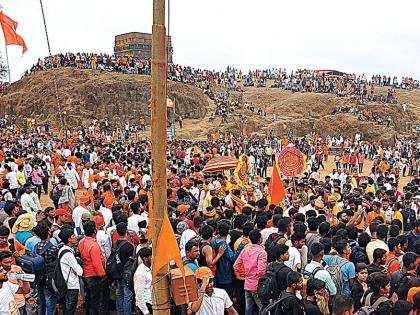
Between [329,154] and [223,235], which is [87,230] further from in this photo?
[329,154]

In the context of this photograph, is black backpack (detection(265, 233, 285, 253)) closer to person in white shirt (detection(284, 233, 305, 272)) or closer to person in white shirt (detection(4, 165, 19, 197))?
person in white shirt (detection(284, 233, 305, 272))

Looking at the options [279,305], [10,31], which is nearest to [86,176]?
[10,31]

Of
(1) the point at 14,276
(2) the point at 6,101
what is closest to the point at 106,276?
(1) the point at 14,276

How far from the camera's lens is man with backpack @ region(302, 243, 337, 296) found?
15.8 feet

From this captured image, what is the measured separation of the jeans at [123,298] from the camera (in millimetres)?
5977

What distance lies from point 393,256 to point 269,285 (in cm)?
181

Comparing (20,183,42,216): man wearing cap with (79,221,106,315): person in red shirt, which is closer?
(79,221,106,315): person in red shirt

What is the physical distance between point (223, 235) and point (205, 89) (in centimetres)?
3438

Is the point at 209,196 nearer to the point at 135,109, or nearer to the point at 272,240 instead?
the point at 272,240

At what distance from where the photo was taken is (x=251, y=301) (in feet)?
18.8

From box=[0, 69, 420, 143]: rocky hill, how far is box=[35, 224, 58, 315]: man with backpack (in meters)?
25.1

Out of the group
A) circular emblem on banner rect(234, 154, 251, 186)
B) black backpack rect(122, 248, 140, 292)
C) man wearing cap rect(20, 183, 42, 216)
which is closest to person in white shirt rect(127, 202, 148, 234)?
black backpack rect(122, 248, 140, 292)

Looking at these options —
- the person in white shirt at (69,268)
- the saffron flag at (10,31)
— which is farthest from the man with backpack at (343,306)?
the saffron flag at (10,31)

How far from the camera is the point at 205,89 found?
39719 mm
